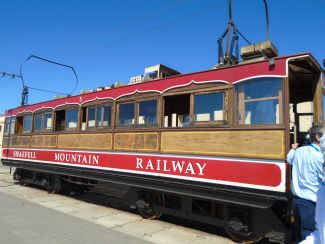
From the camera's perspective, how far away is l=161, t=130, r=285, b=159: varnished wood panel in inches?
214

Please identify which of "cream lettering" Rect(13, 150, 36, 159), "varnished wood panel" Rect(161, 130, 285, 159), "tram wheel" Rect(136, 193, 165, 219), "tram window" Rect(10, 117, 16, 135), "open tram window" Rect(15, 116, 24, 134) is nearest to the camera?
"varnished wood panel" Rect(161, 130, 285, 159)

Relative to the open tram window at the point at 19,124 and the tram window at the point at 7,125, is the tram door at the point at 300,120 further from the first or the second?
the tram window at the point at 7,125

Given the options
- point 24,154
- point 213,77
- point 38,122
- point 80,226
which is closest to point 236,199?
point 213,77

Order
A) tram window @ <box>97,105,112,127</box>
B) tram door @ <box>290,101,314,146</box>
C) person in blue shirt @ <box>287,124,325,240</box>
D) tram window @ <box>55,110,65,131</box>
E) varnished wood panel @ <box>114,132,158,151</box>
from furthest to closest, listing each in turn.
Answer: tram window @ <box>55,110,65,131</box>, tram window @ <box>97,105,112,127</box>, varnished wood panel @ <box>114,132,158,151</box>, tram door @ <box>290,101,314,146</box>, person in blue shirt @ <box>287,124,325,240</box>

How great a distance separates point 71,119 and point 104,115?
5.46 ft

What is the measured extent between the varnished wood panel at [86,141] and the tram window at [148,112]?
114cm

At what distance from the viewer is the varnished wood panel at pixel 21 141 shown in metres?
12.1

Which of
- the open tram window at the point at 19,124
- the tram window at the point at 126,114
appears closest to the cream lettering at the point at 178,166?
the tram window at the point at 126,114

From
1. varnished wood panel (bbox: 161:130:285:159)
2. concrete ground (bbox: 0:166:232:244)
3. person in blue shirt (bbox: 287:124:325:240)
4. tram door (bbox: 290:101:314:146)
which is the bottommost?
concrete ground (bbox: 0:166:232:244)

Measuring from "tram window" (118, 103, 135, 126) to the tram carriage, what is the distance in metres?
0.02

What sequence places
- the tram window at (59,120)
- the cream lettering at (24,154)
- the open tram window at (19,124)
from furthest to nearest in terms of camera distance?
the open tram window at (19,124), the cream lettering at (24,154), the tram window at (59,120)

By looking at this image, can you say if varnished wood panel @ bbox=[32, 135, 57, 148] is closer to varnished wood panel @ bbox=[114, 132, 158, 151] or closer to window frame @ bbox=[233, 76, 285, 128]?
varnished wood panel @ bbox=[114, 132, 158, 151]

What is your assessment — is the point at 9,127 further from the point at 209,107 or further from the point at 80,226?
the point at 209,107

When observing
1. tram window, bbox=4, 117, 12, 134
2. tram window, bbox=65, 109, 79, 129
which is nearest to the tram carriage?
tram window, bbox=65, 109, 79, 129
